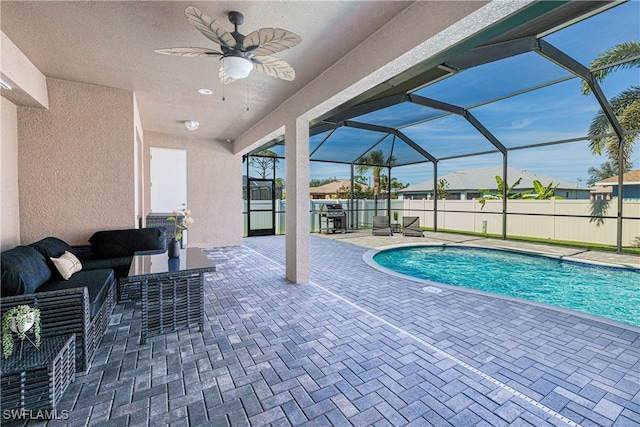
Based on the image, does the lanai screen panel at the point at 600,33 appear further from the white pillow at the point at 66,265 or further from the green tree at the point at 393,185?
the green tree at the point at 393,185

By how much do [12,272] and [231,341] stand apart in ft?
6.23

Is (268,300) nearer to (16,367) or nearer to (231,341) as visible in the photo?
(231,341)

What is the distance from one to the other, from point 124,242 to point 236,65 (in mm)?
3274

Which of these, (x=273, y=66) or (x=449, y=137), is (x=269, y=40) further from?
(x=449, y=137)

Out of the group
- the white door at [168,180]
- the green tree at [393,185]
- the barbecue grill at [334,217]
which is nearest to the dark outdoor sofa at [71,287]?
the white door at [168,180]

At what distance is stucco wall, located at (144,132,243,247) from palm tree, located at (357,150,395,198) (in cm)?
568

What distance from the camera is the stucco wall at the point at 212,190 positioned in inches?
299

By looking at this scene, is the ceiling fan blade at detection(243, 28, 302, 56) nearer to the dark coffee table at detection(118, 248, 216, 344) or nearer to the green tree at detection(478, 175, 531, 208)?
the dark coffee table at detection(118, 248, 216, 344)

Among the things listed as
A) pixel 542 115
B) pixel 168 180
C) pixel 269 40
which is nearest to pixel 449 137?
pixel 542 115

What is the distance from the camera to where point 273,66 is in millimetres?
2812

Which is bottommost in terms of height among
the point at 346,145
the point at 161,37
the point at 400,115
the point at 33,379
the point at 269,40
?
the point at 33,379

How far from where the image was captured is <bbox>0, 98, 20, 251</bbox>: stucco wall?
3.24 meters

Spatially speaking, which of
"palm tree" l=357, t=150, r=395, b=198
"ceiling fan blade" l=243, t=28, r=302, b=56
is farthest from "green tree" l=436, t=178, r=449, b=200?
"ceiling fan blade" l=243, t=28, r=302, b=56

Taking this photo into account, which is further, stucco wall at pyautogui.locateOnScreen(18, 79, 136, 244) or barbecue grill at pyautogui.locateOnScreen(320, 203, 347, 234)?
barbecue grill at pyautogui.locateOnScreen(320, 203, 347, 234)
